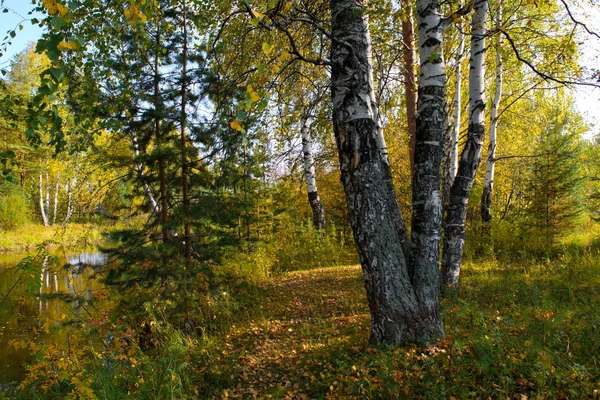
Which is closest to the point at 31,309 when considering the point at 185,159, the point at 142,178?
the point at 142,178

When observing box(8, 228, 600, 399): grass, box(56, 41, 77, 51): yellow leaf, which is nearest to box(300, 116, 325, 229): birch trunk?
box(8, 228, 600, 399): grass

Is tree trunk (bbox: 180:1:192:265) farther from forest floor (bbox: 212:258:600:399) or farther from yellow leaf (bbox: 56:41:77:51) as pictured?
yellow leaf (bbox: 56:41:77:51)

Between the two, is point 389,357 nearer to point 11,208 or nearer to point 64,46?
point 64,46

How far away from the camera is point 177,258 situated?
5.47 m

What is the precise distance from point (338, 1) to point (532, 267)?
5.78 meters

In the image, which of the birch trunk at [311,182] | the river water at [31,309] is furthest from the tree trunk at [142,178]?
the birch trunk at [311,182]

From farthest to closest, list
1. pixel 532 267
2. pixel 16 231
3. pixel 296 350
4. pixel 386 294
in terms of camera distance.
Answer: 1. pixel 16 231
2. pixel 532 267
3. pixel 296 350
4. pixel 386 294

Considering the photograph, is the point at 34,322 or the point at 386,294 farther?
the point at 34,322

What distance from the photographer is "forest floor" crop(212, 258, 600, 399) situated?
2.46 m

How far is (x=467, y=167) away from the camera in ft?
15.7

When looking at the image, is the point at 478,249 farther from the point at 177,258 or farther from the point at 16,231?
the point at 16,231

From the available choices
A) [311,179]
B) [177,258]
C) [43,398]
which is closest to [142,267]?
[177,258]

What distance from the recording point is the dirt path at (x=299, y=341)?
3.11 m

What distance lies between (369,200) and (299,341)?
6.45 ft
